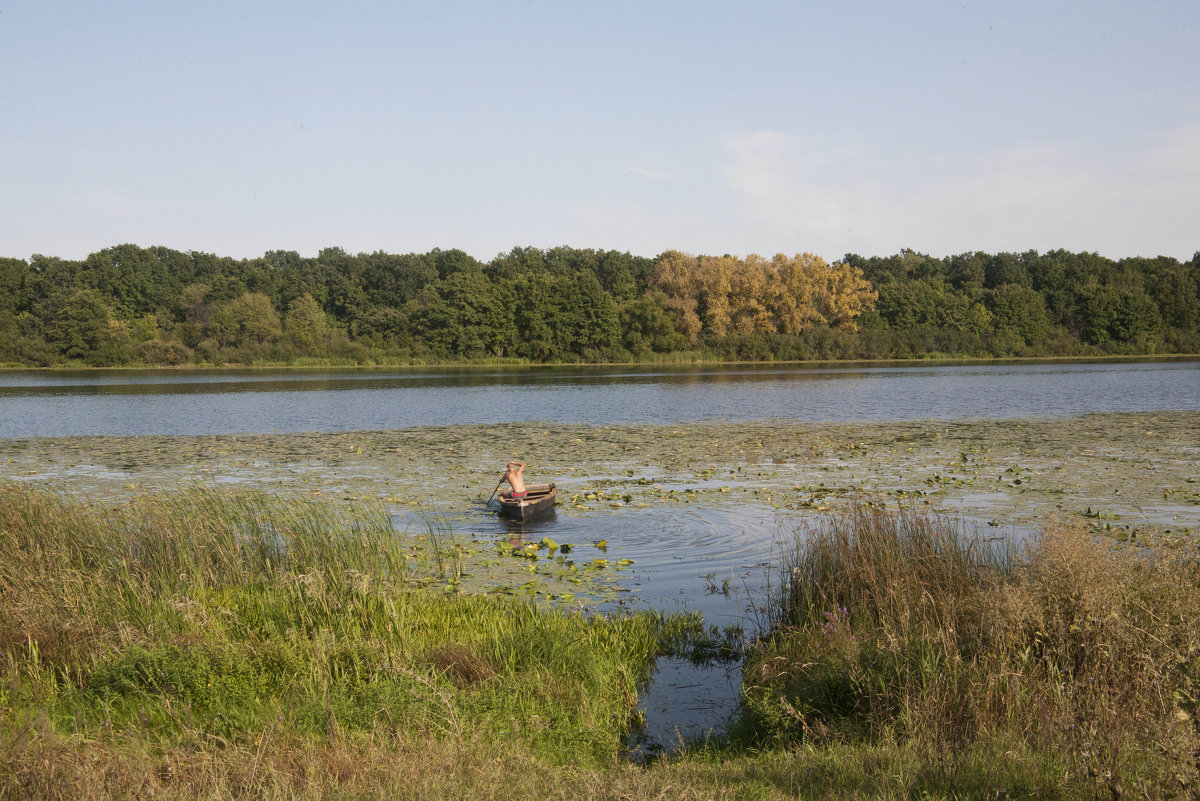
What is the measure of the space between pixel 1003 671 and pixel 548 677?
12.2 feet

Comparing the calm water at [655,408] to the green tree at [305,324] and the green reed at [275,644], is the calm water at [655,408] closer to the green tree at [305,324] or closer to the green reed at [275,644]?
the green reed at [275,644]

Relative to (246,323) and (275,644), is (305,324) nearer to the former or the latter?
(246,323)

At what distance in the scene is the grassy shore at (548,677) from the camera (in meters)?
5.38

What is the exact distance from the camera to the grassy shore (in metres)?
5.38

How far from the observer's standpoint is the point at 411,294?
105938 mm

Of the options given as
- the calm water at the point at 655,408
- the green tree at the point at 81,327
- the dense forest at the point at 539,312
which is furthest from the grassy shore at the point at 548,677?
the green tree at the point at 81,327

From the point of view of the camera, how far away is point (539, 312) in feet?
314

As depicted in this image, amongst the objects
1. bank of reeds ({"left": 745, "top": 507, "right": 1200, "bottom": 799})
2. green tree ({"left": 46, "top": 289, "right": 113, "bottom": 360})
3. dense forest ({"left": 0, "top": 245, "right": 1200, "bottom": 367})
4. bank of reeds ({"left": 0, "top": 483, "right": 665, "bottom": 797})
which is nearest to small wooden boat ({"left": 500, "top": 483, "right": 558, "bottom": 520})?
bank of reeds ({"left": 0, "top": 483, "right": 665, "bottom": 797})

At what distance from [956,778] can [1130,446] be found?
23.8 metres

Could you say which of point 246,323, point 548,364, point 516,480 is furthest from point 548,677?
point 246,323

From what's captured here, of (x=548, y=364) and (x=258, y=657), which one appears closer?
(x=258, y=657)

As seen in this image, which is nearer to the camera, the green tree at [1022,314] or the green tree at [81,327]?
the green tree at [81,327]

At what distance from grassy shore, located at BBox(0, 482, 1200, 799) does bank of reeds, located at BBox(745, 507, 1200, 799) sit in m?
0.03

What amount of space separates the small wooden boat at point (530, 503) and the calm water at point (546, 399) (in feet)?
63.9
